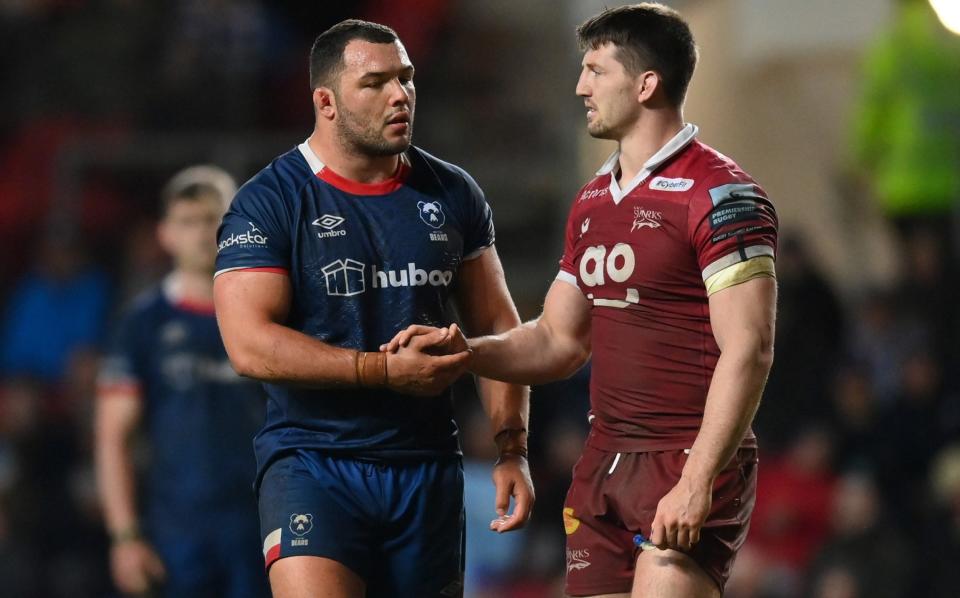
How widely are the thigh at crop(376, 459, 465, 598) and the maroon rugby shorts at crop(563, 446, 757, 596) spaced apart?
0.44 meters

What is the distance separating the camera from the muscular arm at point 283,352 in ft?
15.9

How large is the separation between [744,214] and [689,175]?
25 cm

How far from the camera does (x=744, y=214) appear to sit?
465 centimetres

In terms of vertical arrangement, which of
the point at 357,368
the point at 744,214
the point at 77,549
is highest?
the point at 744,214

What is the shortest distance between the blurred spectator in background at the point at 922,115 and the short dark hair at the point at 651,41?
234 inches

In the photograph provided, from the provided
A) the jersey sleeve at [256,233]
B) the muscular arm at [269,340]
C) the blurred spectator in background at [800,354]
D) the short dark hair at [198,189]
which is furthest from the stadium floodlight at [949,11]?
the muscular arm at [269,340]

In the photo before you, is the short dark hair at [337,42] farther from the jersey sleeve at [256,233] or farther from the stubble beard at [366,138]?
the jersey sleeve at [256,233]

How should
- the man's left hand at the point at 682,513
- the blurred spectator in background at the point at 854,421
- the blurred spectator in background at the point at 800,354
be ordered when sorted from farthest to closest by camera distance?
the blurred spectator in background at the point at 800,354 → the blurred spectator in background at the point at 854,421 → the man's left hand at the point at 682,513

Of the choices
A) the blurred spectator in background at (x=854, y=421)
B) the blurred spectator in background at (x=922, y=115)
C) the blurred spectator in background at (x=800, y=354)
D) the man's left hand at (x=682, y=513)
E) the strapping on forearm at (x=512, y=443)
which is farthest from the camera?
the blurred spectator in background at (x=922, y=115)

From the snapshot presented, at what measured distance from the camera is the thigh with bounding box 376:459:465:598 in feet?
16.6

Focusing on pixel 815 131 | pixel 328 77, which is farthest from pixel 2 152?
pixel 328 77

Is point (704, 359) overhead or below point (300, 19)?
below

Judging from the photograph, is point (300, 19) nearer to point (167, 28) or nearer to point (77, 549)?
point (167, 28)

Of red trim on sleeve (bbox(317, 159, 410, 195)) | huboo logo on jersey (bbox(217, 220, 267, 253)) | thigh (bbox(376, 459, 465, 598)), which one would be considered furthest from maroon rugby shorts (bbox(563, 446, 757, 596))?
huboo logo on jersey (bbox(217, 220, 267, 253))
